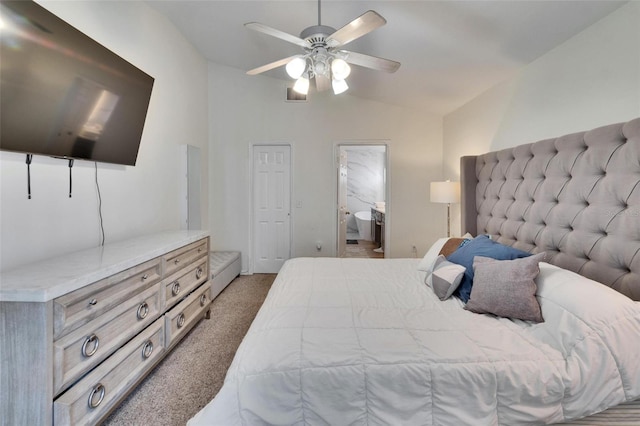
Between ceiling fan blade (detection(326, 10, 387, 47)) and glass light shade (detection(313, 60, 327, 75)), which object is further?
glass light shade (detection(313, 60, 327, 75))

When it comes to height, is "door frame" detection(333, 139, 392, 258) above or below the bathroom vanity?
above

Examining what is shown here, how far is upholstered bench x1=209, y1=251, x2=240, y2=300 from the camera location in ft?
10.8

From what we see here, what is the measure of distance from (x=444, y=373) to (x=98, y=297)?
159 centimetres

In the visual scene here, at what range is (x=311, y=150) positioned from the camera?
165 inches

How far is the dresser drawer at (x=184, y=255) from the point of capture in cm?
200

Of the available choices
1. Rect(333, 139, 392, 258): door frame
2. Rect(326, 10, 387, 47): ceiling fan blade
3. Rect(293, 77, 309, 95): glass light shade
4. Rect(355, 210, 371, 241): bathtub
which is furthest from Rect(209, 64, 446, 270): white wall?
Rect(355, 210, 371, 241): bathtub

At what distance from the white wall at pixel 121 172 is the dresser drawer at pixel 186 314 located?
73 cm

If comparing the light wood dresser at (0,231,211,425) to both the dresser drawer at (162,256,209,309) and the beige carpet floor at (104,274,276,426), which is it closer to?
the dresser drawer at (162,256,209,309)

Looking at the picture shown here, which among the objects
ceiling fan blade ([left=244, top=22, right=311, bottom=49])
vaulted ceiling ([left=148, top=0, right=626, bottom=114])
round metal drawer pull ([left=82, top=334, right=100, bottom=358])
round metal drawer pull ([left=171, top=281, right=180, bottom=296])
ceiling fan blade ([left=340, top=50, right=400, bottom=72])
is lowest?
round metal drawer pull ([left=82, top=334, right=100, bottom=358])

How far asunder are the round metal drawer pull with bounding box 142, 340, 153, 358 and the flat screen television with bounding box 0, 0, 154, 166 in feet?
4.02

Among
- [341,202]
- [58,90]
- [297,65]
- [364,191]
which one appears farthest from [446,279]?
[364,191]

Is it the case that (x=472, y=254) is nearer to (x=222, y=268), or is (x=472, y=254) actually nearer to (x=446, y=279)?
(x=446, y=279)

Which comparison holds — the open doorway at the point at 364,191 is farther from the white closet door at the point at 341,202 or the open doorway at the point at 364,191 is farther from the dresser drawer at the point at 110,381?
the dresser drawer at the point at 110,381

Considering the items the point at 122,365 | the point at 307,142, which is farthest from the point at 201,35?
the point at 122,365
